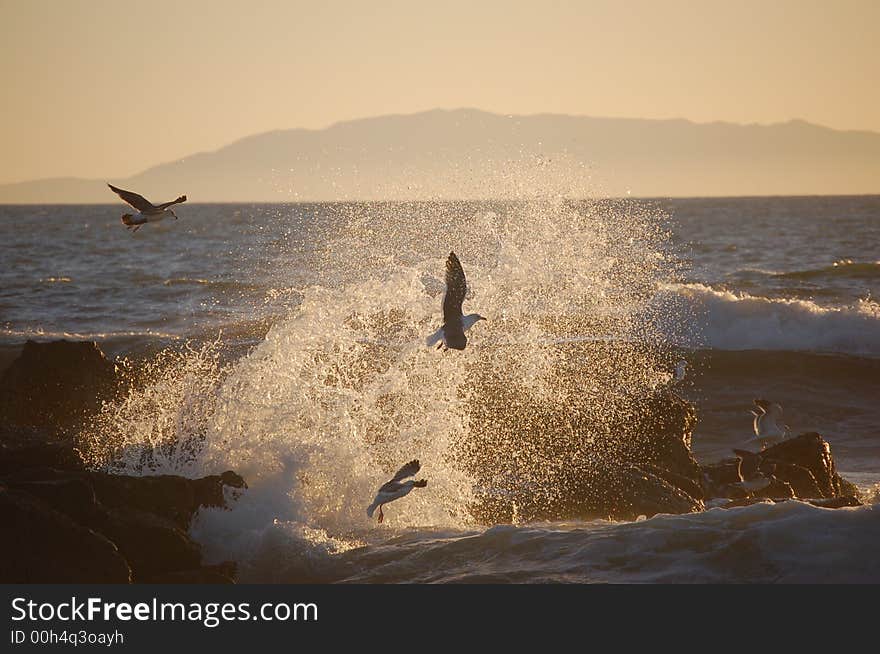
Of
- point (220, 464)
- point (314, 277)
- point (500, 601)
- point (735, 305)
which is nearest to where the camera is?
point (500, 601)

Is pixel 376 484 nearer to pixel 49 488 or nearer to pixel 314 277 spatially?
pixel 49 488

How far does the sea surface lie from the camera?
32.4 feet

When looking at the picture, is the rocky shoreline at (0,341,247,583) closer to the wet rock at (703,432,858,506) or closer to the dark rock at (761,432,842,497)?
the wet rock at (703,432,858,506)

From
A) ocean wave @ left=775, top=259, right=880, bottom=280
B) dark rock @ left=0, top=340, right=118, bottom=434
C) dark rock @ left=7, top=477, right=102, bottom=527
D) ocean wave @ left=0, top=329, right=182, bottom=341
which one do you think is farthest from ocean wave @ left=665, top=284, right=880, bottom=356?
dark rock @ left=7, top=477, right=102, bottom=527

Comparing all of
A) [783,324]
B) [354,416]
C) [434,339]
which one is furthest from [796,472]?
[783,324]

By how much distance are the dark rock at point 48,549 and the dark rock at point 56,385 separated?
5.48 m

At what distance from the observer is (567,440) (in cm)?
1362

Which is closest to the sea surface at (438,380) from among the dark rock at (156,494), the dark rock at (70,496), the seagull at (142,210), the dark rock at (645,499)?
the dark rock at (156,494)

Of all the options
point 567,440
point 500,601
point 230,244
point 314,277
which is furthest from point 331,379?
point 230,244

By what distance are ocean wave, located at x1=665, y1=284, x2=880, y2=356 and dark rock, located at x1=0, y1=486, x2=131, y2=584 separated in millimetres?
19053

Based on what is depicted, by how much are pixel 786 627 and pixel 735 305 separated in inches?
797

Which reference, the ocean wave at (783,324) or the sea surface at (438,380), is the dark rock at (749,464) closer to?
the sea surface at (438,380)

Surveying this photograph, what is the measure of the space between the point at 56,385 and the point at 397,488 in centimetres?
571

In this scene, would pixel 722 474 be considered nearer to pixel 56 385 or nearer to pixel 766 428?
pixel 766 428
